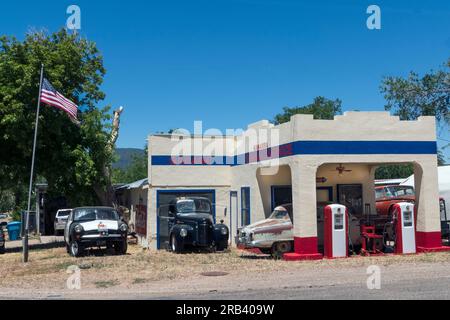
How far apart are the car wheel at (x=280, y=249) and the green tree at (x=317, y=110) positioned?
41.4 metres

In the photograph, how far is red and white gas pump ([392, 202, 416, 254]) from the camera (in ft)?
56.0

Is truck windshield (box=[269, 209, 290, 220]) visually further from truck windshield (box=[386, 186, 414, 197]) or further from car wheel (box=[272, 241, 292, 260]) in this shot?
truck windshield (box=[386, 186, 414, 197])

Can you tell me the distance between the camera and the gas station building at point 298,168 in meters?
16.8

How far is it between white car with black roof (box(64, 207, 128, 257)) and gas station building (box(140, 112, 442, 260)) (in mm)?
3219

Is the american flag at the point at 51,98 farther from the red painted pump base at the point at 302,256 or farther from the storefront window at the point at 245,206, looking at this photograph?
the red painted pump base at the point at 302,256

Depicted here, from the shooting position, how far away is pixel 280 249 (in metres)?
17.1

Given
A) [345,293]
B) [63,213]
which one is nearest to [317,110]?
[63,213]

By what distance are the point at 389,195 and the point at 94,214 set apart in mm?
13479

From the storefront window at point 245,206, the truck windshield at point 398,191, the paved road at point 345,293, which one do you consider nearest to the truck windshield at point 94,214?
the storefront window at point 245,206

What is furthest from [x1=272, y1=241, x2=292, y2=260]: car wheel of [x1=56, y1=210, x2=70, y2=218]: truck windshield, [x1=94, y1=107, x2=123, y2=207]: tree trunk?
[x1=56, y1=210, x2=70, y2=218]: truck windshield

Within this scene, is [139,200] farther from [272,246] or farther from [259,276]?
[259,276]

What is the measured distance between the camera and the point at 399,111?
30.1 m
